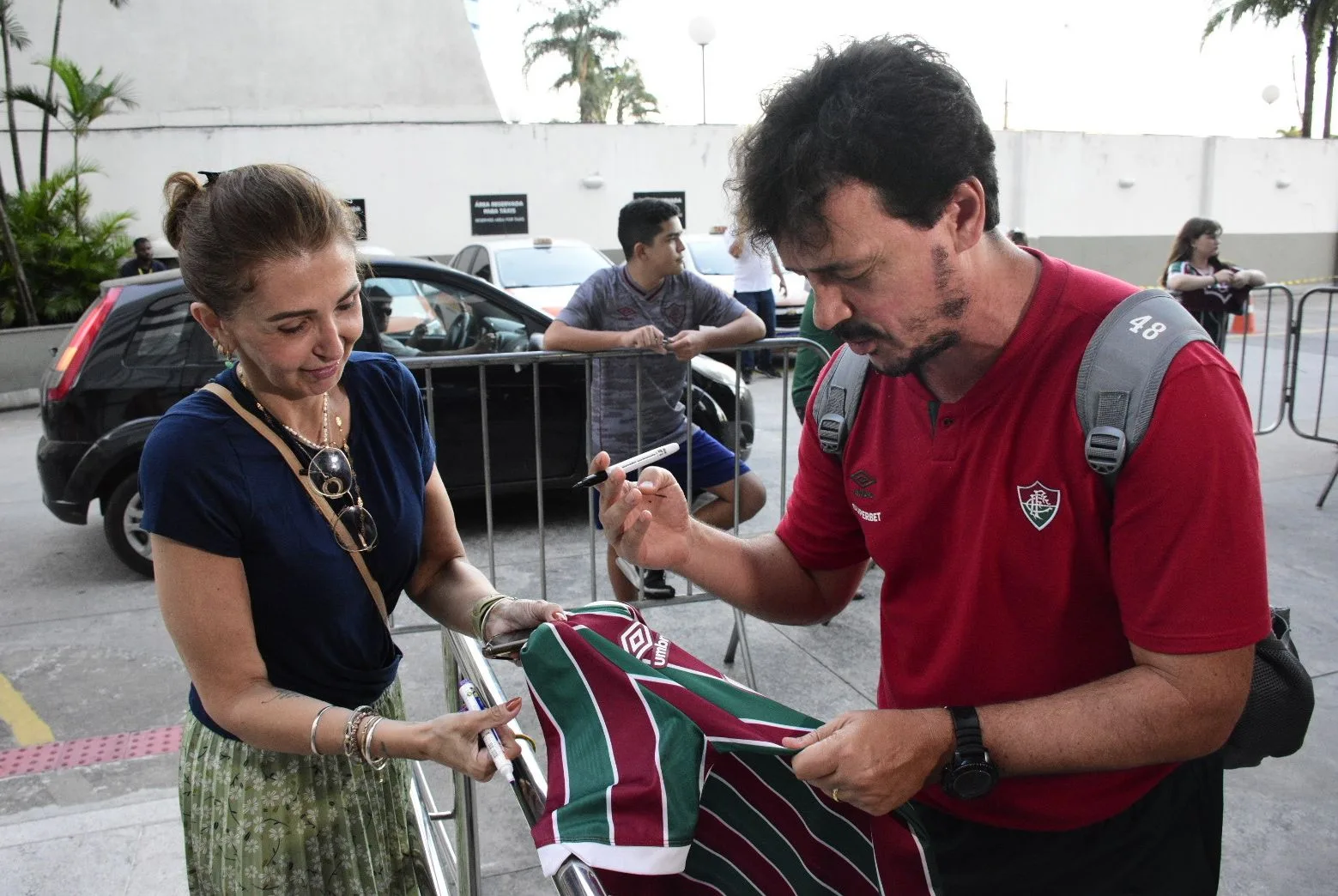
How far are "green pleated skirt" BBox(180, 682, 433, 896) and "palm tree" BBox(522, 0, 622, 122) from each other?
1523 inches

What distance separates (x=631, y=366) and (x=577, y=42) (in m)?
36.1

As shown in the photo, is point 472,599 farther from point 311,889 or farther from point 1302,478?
point 1302,478

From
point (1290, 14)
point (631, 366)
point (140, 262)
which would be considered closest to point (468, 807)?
point (631, 366)

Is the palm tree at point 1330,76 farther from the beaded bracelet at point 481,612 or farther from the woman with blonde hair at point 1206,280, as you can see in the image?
the beaded bracelet at point 481,612

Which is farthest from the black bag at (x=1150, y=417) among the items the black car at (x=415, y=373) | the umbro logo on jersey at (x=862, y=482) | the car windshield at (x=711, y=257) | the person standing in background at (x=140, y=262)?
the person standing in background at (x=140, y=262)

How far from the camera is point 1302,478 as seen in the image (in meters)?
7.49

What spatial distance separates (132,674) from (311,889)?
3.33m

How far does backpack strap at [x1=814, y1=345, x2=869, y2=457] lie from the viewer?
1.83 meters

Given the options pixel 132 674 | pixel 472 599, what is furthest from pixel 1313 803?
pixel 132 674

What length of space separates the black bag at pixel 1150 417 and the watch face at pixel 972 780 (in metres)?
0.41

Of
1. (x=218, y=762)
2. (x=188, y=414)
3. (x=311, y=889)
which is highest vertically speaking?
(x=188, y=414)

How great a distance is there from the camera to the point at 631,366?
4.82 m

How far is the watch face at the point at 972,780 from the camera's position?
4.82 feet

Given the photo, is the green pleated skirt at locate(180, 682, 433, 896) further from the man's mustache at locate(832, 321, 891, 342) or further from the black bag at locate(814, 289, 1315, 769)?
the black bag at locate(814, 289, 1315, 769)
